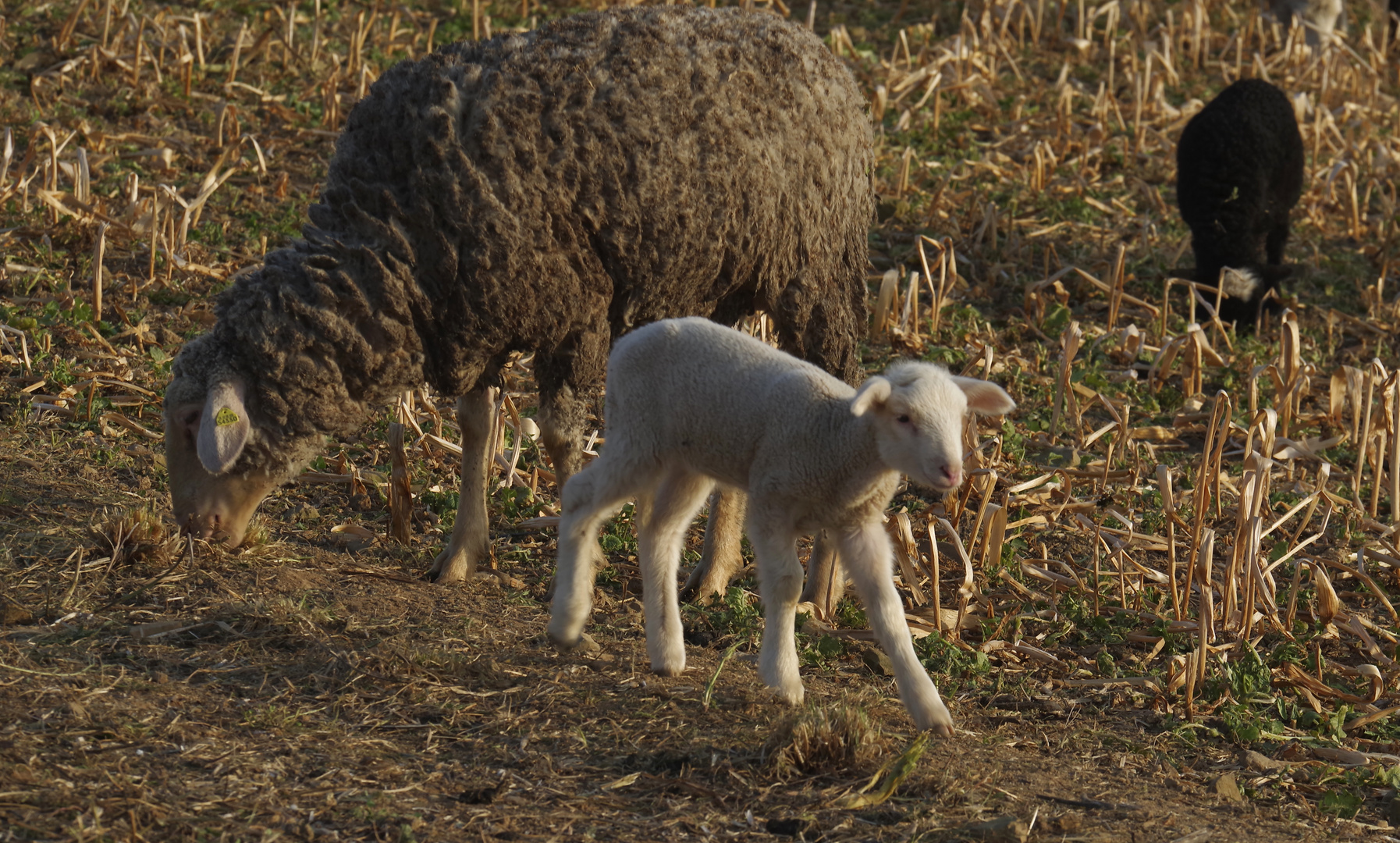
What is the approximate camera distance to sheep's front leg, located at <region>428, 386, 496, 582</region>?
5.97m

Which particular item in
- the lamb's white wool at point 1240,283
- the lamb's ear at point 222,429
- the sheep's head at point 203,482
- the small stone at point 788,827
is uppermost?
the lamb's white wool at point 1240,283

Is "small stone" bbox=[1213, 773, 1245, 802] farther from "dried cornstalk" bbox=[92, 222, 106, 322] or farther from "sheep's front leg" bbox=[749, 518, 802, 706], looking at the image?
"dried cornstalk" bbox=[92, 222, 106, 322]

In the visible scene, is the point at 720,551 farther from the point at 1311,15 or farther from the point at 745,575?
the point at 1311,15

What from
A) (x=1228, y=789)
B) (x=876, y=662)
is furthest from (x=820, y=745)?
(x=1228, y=789)

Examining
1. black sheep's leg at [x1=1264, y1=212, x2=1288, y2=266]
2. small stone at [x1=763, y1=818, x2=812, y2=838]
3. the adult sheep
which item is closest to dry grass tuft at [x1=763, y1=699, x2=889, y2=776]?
small stone at [x1=763, y1=818, x2=812, y2=838]

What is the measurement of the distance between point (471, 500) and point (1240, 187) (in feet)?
20.8

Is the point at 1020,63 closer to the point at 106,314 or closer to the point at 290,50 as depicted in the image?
the point at 290,50

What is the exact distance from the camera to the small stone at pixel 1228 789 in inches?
177

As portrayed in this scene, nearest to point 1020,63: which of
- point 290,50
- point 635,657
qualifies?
point 290,50

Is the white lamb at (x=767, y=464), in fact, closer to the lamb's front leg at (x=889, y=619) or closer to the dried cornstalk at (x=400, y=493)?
the lamb's front leg at (x=889, y=619)

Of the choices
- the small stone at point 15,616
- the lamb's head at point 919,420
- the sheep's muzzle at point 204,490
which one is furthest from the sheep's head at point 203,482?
the lamb's head at point 919,420

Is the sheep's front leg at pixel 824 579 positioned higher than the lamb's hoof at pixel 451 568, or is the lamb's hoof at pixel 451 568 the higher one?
the sheep's front leg at pixel 824 579

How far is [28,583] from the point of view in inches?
201

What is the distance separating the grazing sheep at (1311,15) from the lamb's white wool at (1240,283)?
231 inches
